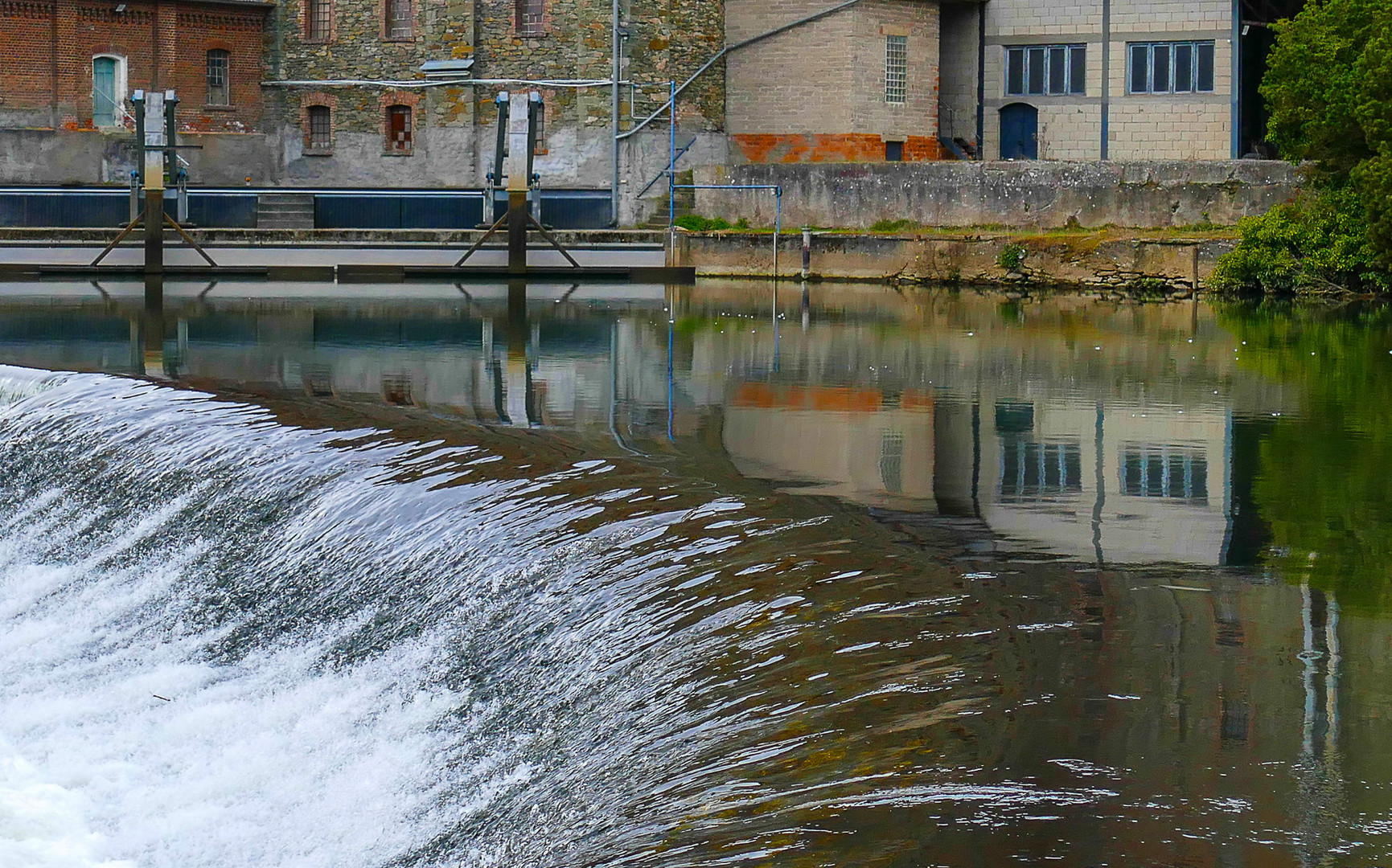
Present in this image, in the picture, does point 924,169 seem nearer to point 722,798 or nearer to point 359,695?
point 359,695

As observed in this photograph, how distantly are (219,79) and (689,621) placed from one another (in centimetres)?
3532

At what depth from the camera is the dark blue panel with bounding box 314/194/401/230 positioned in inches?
1298

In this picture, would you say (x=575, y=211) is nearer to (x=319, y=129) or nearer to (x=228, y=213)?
(x=228, y=213)

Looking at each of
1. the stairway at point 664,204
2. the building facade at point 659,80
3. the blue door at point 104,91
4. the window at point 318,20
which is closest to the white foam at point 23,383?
the stairway at point 664,204

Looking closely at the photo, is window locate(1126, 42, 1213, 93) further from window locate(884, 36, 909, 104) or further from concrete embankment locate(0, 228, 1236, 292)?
concrete embankment locate(0, 228, 1236, 292)

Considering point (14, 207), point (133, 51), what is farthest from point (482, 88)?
point (14, 207)

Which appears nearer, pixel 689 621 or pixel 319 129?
pixel 689 621

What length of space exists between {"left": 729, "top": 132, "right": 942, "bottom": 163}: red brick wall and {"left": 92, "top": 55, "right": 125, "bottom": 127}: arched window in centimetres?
1377

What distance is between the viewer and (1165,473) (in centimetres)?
961

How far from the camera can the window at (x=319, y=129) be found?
1522 inches

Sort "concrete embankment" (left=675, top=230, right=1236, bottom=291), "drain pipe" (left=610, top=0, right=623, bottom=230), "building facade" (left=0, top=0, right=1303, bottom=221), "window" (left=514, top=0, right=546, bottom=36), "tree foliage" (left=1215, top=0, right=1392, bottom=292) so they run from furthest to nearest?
"window" (left=514, top=0, right=546, bottom=36) < "drain pipe" (left=610, top=0, right=623, bottom=230) < "building facade" (left=0, top=0, right=1303, bottom=221) < "concrete embankment" (left=675, top=230, right=1236, bottom=291) < "tree foliage" (left=1215, top=0, right=1392, bottom=292)

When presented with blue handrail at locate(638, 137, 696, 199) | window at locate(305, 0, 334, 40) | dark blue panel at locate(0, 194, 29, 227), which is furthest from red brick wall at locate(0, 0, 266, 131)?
blue handrail at locate(638, 137, 696, 199)

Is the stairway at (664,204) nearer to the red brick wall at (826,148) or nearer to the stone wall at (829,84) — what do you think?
the red brick wall at (826,148)

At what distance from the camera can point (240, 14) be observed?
38250 mm
